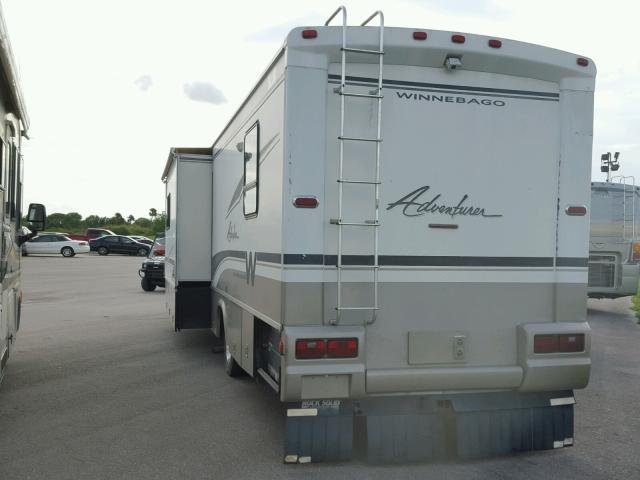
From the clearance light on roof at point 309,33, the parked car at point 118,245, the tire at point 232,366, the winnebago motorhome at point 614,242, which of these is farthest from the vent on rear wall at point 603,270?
the parked car at point 118,245

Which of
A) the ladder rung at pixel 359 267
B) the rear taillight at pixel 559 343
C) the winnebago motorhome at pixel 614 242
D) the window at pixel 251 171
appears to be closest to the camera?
the ladder rung at pixel 359 267

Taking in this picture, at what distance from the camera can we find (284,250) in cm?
433

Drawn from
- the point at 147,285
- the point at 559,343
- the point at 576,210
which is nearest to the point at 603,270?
the point at 576,210

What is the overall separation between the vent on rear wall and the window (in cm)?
877

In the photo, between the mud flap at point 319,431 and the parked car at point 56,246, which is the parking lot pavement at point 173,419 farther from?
the parked car at point 56,246

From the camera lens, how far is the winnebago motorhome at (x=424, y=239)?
4.35 meters

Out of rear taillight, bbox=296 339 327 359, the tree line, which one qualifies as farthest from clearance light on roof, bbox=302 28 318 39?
the tree line

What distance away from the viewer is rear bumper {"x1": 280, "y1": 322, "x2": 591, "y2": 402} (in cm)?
429

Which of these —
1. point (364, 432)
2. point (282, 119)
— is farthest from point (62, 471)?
point (282, 119)

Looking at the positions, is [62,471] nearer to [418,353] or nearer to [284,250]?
[284,250]

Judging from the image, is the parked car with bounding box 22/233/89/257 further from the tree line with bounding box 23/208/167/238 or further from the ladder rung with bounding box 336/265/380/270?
the ladder rung with bounding box 336/265/380/270

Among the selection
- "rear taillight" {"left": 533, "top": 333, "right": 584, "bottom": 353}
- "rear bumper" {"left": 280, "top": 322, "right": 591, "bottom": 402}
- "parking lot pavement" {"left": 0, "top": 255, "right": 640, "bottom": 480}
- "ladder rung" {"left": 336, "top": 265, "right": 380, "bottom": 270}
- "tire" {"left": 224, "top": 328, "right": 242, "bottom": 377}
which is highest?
"ladder rung" {"left": 336, "top": 265, "right": 380, "bottom": 270}

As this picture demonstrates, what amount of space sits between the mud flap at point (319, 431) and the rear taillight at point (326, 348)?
0.40 metres

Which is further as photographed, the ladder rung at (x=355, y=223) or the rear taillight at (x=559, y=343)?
the rear taillight at (x=559, y=343)
